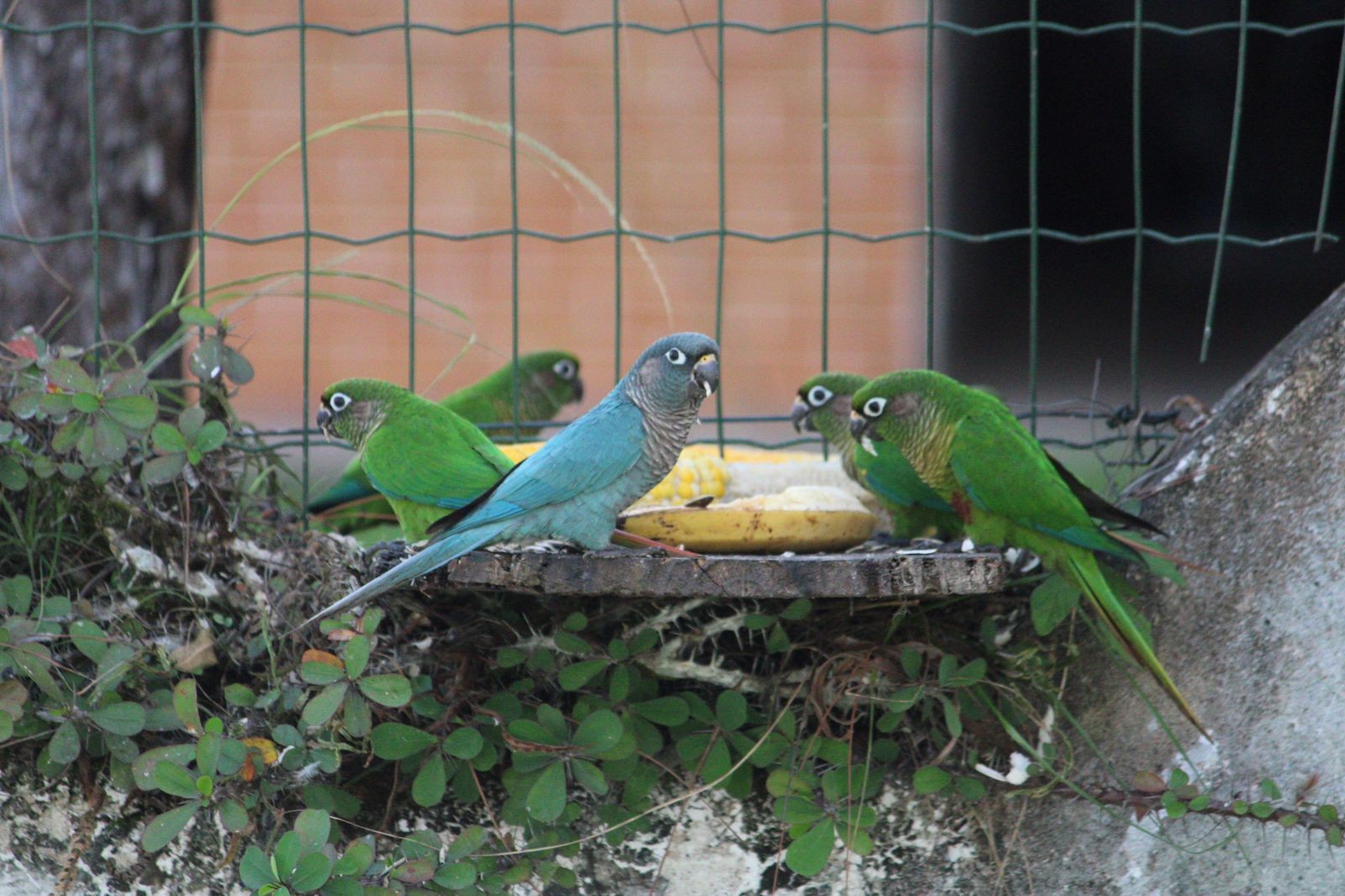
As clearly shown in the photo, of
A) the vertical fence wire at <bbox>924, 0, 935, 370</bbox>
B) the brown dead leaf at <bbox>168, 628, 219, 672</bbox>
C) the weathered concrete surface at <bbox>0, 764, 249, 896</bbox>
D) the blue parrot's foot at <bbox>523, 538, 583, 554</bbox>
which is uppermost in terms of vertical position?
the vertical fence wire at <bbox>924, 0, 935, 370</bbox>

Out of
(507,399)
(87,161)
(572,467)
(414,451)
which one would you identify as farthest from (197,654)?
(507,399)

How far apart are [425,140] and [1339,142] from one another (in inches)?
178

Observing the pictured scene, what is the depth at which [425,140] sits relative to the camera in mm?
7172

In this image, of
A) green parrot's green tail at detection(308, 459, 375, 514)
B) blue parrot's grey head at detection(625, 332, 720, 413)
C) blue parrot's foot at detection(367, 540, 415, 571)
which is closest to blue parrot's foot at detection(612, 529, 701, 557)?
blue parrot's grey head at detection(625, 332, 720, 413)

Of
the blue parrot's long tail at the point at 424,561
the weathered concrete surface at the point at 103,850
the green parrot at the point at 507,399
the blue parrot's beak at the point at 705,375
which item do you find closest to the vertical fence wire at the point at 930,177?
the blue parrot's beak at the point at 705,375

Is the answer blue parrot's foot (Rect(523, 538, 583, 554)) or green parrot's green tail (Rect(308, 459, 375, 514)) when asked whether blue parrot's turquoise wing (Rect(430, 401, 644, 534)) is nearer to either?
blue parrot's foot (Rect(523, 538, 583, 554))

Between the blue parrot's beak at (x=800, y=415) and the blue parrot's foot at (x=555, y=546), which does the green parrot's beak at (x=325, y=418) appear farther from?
the blue parrot's beak at (x=800, y=415)

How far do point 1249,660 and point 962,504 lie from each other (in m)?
0.52

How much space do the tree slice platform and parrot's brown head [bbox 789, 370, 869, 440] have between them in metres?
0.95

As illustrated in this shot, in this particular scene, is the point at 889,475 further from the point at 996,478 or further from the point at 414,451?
the point at 414,451

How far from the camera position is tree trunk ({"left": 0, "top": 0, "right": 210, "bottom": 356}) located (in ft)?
9.10

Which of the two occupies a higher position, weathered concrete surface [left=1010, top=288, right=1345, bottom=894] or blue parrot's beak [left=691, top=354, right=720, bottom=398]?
blue parrot's beak [left=691, top=354, right=720, bottom=398]

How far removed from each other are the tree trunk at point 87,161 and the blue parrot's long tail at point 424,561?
1.27m

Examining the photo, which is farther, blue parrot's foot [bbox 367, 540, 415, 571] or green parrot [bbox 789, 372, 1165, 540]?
green parrot [bbox 789, 372, 1165, 540]
